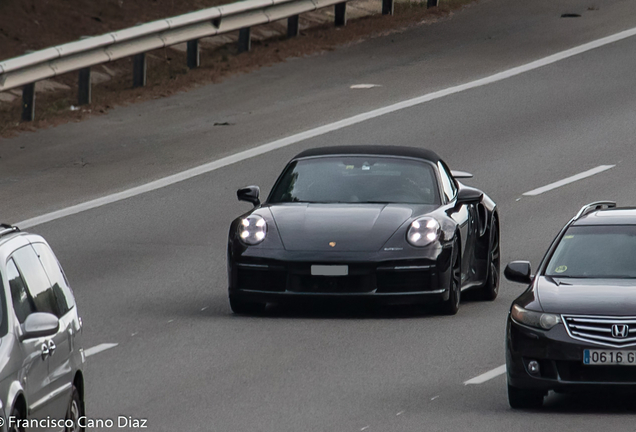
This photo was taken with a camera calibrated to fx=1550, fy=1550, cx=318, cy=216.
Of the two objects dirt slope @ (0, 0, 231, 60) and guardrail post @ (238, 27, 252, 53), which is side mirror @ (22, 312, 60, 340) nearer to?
dirt slope @ (0, 0, 231, 60)

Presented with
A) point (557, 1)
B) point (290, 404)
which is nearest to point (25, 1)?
point (557, 1)

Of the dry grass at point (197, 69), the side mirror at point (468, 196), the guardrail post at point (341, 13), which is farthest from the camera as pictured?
the guardrail post at point (341, 13)

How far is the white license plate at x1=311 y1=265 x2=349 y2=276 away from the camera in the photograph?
13.1 meters

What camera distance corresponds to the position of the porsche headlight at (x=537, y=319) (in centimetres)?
1003

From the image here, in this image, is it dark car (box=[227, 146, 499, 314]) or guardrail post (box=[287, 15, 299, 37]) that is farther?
guardrail post (box=[287, 15, 299, 37])

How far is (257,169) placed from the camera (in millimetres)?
20156

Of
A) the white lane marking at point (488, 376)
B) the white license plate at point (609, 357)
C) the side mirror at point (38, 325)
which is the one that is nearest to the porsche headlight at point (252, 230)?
the white lane marking at point (488, 376)

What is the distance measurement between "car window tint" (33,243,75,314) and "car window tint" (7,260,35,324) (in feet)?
1.89

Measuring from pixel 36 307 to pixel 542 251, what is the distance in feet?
29.3

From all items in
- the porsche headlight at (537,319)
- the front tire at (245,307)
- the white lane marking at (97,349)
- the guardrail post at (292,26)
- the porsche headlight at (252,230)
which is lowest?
the guardrail post at (292,26)

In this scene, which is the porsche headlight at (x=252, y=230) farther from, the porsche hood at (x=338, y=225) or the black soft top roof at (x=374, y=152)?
the black soft top roof at (x=374, y=152)

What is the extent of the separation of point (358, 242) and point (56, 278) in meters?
4.63

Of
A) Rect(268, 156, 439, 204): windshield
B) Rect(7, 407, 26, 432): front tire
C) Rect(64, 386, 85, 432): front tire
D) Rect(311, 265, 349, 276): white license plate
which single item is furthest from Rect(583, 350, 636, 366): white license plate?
Rect(268, 156, 439, 204): windshield

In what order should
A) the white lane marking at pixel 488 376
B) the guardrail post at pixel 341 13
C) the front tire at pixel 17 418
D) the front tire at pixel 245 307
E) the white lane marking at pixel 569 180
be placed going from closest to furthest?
the front tire at pixel 17 418
the white lane marking at pixel 488 376
the front tire at pixel 245 307
the white lane marking at pixel 569 180
the guardrail post at pixel 341 13
